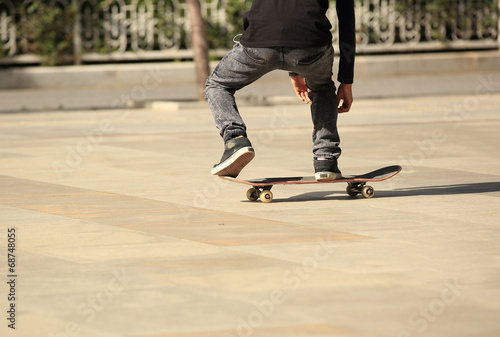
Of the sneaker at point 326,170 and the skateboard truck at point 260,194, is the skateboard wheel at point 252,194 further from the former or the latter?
the sneaker at point 326,170

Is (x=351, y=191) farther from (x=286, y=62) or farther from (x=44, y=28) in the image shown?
(x=44, y=28)

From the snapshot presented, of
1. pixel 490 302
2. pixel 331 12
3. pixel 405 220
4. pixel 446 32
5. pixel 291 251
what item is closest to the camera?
pixel 490 302

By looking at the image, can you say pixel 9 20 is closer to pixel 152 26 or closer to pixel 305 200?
pixel 152 26

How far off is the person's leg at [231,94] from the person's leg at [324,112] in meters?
0.23

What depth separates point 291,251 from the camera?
5.53 meters

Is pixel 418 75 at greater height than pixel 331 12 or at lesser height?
lesser

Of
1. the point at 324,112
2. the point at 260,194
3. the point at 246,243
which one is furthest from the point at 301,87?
the point at 246,243

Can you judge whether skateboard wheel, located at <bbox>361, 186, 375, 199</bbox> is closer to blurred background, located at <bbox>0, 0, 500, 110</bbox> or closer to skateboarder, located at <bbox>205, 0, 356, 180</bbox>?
skateboarder, located at <bbox>205, 0, 356, 180</bbox>

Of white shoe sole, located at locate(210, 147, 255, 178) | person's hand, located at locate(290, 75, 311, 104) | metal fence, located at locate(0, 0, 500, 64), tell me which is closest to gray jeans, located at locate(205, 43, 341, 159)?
white shoe sole, located at locate(210, 147, 255, 178)

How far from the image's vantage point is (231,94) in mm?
7305

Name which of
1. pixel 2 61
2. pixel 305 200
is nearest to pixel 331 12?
pixel 2 61

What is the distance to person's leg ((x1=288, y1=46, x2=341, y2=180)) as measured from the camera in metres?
7.18

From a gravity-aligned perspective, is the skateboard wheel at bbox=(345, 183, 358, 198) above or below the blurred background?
below

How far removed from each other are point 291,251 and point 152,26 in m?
16.5
